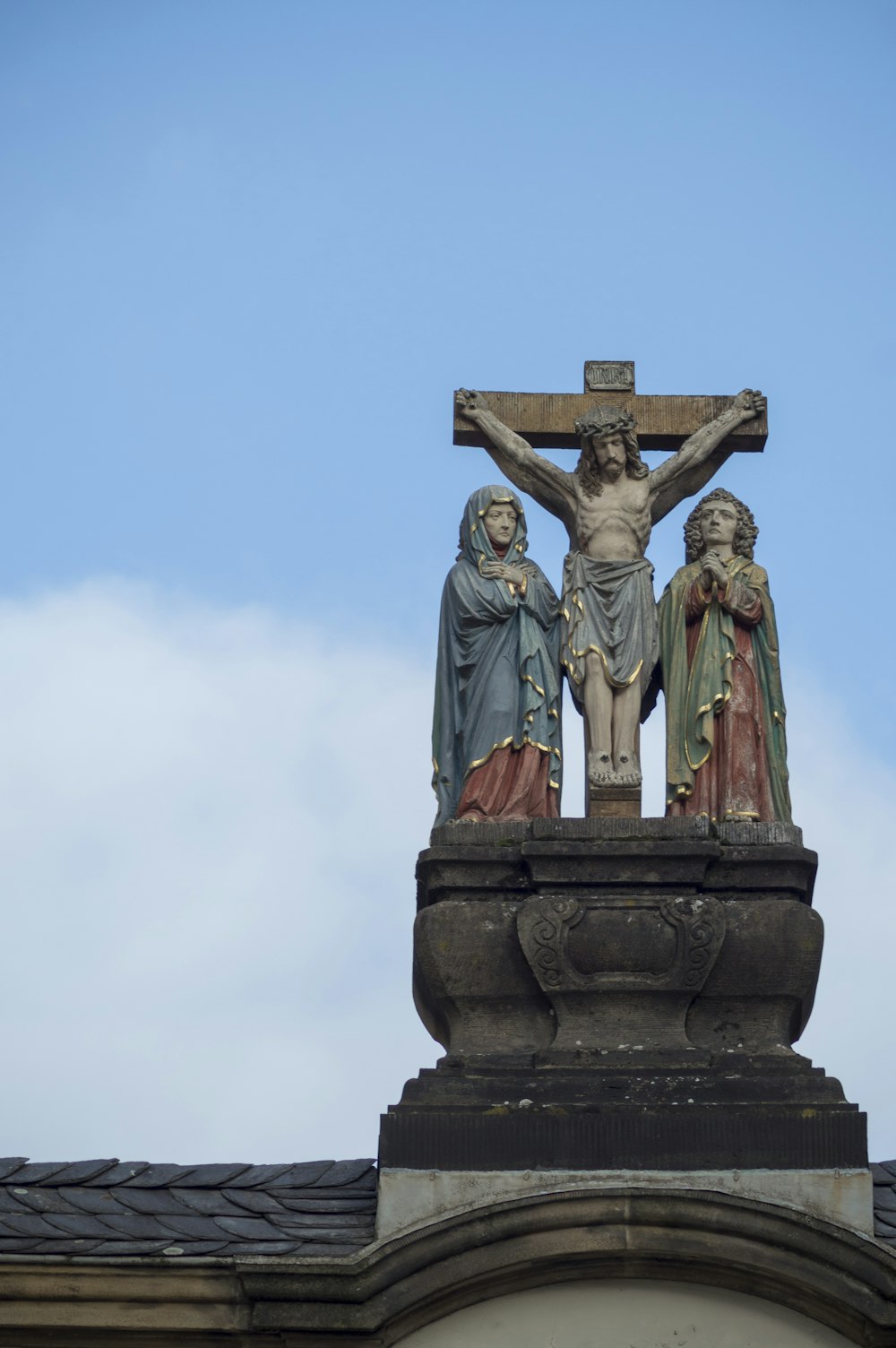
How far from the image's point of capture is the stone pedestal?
1232 cm

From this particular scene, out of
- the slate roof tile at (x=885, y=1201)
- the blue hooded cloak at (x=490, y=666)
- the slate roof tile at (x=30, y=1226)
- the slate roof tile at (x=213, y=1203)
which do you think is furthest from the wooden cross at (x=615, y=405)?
the slate roof tile at (x=30, y=1226)

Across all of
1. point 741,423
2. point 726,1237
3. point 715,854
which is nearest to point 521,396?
point 741,423

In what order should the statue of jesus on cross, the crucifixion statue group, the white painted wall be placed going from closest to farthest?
the white painted wall, the crucifixion statue group, the statue of jesus on cross

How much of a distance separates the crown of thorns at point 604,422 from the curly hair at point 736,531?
0.66m

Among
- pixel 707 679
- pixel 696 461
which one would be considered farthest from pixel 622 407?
pixel 707 679

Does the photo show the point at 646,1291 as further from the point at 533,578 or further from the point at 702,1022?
the point at 533,578

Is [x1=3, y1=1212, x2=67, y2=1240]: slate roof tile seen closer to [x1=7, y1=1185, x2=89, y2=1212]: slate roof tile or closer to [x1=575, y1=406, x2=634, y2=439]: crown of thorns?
[x1=7, y1=1185, x2=89, y2=1212]: slate roof tile

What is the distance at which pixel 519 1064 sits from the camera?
41.8ft

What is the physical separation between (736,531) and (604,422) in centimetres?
104

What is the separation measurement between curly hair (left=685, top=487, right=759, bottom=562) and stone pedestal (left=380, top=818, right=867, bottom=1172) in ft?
6.30

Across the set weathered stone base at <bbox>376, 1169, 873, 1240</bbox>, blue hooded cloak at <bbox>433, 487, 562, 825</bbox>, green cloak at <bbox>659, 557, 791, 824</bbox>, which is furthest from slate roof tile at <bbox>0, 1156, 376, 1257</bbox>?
green cloak at <bbox>659, 557, 791, 824</bbox>

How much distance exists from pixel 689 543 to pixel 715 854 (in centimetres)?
230

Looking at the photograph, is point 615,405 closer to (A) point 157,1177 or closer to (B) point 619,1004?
(B) point 619,1004

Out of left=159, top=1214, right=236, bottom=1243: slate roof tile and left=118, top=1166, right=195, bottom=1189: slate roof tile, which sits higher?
left=118, top=1166, right=195, bottom=1189: slate roof tile
